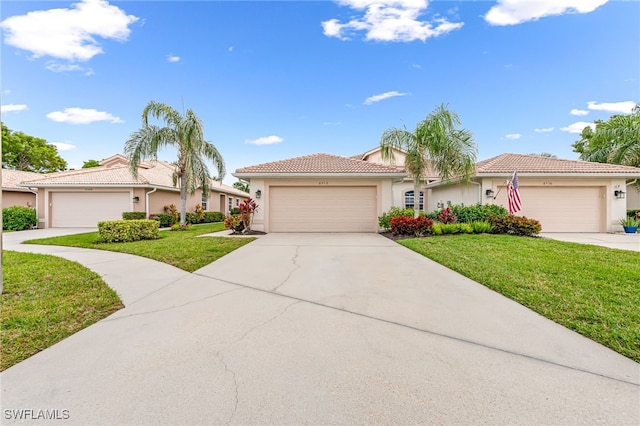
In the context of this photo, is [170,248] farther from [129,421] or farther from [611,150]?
[611,150]

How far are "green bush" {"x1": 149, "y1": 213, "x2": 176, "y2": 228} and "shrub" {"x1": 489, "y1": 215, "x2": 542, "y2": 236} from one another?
57.5 ft

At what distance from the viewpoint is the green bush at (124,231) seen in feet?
32.3

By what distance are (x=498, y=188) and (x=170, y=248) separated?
13874 mm

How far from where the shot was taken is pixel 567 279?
481cm

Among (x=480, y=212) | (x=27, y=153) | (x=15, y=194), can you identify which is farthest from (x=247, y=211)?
(x=27, y=153)

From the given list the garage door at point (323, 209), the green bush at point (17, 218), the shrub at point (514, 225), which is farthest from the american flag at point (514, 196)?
the green bush at point (17, 218)

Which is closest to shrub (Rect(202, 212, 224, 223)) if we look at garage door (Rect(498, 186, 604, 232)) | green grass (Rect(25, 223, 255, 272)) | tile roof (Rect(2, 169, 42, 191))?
tile roof (Rect(2, 169, 42, 191))

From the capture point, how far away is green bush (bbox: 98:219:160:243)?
986cm

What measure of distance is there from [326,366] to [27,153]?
Result: 4524cm

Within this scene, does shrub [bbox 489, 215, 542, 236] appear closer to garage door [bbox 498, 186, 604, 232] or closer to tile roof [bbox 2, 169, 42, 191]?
garage door [bbox 498, 186, 604, 232]

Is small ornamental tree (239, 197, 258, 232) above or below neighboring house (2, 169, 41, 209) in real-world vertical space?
below

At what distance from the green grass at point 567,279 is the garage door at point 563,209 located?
549 cm

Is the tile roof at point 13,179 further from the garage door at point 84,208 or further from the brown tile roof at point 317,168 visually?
the brown tile roof at point 317,168

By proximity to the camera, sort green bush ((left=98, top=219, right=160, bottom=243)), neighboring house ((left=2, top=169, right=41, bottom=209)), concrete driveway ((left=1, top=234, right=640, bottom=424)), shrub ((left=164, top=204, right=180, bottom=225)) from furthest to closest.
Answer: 1. shrub ((left=164, top=204, right=180, bottom=225))
2. neighboring house ((left=2, top=169, right=41, bottom=209))
3. green bush ((left=98, top=219, right=160, bottom=243))
4. concrete driveway ((left=1, top=234, right=640, bottom=424))
